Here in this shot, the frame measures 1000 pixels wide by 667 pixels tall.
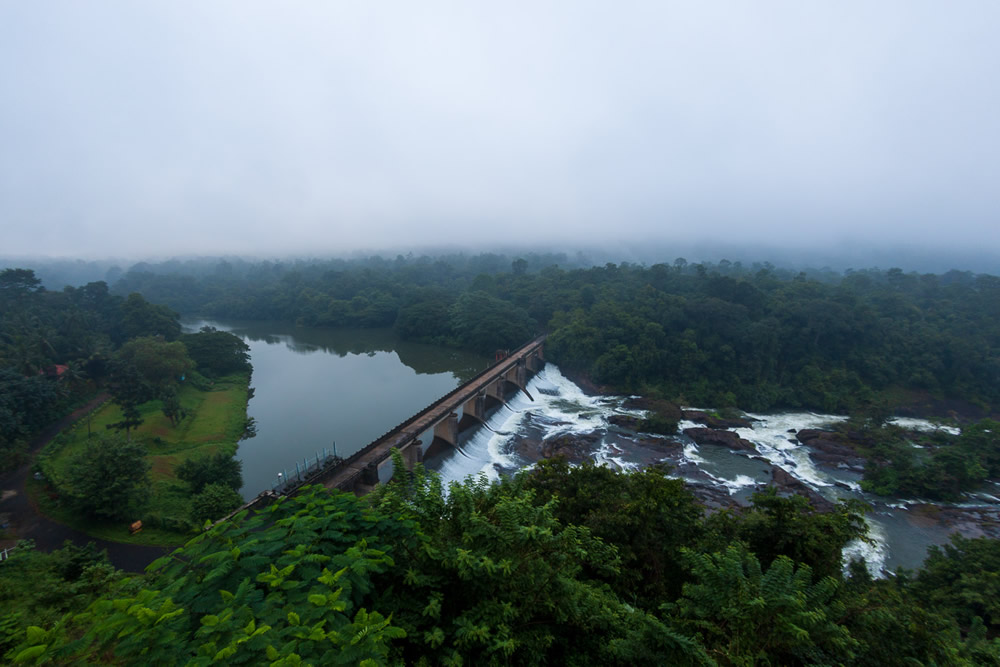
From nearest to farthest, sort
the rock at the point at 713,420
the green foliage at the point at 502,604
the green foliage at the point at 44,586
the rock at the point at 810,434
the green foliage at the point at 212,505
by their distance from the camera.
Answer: the green foliage at the point at 502,604, the green foliage at the point at 44,586, the green foliage at the point at 212,505, the rock at the point at 810,434, the rock at the point at 713,420

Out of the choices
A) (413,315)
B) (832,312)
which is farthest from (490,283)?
(832,312)

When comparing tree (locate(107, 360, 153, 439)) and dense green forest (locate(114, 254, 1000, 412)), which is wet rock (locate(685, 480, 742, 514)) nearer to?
dense green forest (locate(114, 254, 1000, 412))

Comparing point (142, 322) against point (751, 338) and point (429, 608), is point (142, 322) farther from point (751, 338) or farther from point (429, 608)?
point (751, 338)

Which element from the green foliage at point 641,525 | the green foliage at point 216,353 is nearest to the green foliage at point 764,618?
the green foliage at point 641,525

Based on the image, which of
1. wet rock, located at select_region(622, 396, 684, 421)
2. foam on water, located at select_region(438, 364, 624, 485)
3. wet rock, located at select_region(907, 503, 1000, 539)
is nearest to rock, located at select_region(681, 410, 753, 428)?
wet rock, located at select_region(622, 396, 684, 421)

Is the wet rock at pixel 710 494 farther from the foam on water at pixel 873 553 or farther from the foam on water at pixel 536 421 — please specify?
the foam on water at pixel 873 553

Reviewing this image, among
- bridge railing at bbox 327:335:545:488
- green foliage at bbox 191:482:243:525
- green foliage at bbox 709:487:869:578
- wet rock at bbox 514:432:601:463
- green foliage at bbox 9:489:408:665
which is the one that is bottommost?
wet rock at bbox 514:432:601:463
